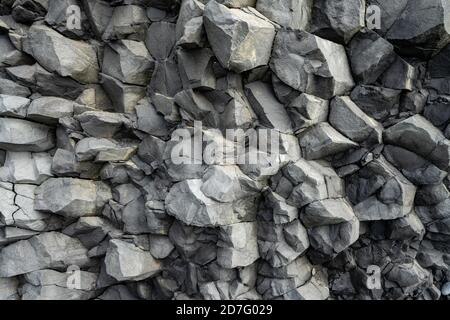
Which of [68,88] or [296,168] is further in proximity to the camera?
[68,88]

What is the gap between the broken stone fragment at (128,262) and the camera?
8.62 m

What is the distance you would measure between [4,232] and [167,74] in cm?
654

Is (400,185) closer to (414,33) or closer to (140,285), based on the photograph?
(414,33)

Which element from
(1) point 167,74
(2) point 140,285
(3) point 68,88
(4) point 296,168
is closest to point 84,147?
(3) point 68,88

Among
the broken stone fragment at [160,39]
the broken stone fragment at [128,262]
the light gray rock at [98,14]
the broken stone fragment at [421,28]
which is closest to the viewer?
the broken stone fragment at [421,28]

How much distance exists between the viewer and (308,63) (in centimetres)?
822

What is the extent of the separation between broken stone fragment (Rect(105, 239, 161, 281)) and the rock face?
5cm

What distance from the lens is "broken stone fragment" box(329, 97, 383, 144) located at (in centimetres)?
838

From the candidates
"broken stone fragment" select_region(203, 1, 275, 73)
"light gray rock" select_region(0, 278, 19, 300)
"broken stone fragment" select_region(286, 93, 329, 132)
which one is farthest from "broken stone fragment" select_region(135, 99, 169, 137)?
"light gray rock" select_region(0, 278, 19, 300)

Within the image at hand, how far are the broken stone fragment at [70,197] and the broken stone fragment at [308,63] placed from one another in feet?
20.8

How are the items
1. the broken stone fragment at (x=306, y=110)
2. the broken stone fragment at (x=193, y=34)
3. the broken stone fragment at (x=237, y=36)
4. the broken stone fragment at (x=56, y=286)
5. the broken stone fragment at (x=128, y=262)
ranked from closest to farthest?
the broken stone fragment at (x=237, y=36), the broken stone fragment at (x=193, y=34), the broken stone fragment at (x=306, y=110), the broken stone fragment at (x=128, y=262), the broken stone fragment at (x=56, y=286)

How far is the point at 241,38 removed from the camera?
302 inches

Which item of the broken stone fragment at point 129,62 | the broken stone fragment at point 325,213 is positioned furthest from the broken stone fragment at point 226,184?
the broken stone fragment at point 129,62

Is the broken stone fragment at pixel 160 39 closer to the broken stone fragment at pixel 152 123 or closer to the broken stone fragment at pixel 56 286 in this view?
the broken stone fragment at pixel 152 123
